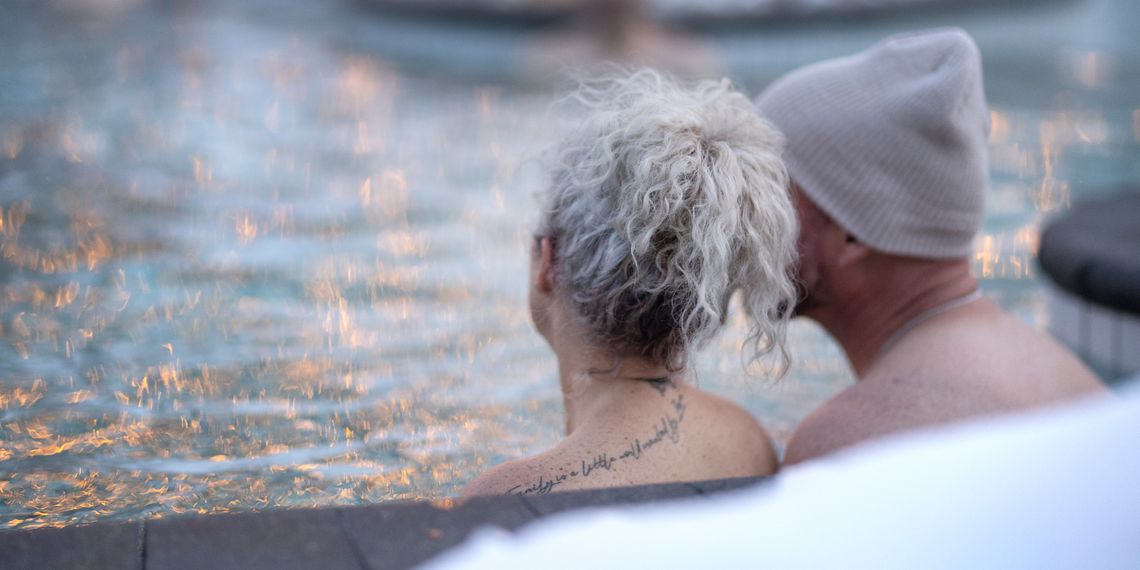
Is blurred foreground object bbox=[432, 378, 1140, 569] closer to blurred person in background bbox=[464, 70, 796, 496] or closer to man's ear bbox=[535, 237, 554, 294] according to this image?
blurred person in background bbox=[464, 70, 796, 496]

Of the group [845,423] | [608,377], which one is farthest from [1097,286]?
[608,377]

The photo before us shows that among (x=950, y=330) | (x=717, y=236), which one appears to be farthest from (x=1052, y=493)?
(x=950, y=330)

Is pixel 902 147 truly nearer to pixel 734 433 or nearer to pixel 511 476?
pixel 734 433

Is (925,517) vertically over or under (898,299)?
over

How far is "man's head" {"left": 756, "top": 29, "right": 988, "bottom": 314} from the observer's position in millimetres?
2064

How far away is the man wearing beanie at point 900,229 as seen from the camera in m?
1.98

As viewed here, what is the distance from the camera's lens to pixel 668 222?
4.81 ft

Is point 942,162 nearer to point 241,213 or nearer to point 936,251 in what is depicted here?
point 936,251

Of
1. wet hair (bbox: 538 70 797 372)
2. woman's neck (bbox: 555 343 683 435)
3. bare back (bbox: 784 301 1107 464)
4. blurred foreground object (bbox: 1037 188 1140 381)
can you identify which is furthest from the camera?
blurred foreground object (bbox: 1037 188 1140 381)

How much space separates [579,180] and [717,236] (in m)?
0.21

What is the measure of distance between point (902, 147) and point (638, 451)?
866 millimetres

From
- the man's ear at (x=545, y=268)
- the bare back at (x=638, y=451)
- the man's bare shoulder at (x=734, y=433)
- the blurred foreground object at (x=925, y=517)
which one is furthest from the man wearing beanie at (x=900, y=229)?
the blurred foreground object at (x=925, y=517)

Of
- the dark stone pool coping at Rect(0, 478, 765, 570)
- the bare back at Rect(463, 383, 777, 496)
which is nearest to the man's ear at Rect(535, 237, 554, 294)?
the bare back at Rect(463, 383, 777, 496)

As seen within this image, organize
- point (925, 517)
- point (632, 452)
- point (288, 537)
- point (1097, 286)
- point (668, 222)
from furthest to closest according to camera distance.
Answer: point (1097, 286), point (632, 452), point (668, 222), point (288, 537), point (925, 517)
